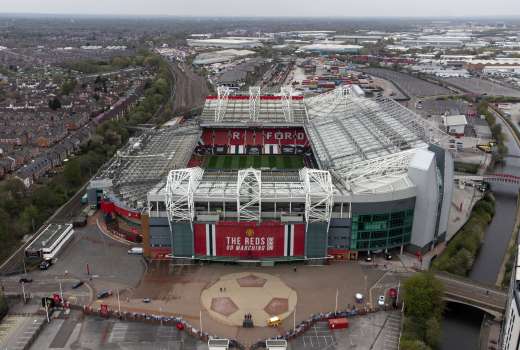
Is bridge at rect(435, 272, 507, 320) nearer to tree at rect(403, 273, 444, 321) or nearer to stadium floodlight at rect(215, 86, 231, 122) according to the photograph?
tree at rect(403, 273, 444, 321)

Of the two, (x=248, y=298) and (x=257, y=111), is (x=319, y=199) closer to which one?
(x=248, y=298)

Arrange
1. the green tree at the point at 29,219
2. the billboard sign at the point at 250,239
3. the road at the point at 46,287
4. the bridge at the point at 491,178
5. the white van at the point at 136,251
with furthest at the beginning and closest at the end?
the bridge at the point at 491,178 < the green tree at the point at 29,219 < the white van at the point at 136,251 < the billboard sign at the point at 250,239 < the road at the point at 46,287

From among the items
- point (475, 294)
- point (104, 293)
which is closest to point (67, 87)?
point (104, 293)

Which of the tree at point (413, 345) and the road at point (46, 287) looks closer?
the tree at point (413, 345)

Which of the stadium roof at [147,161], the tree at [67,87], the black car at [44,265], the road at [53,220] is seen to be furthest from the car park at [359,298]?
the tree at [67,87]

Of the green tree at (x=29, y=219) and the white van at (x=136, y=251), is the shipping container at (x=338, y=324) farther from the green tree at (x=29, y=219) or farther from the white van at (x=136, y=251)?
Result: the green tree at (x=29, y=219)

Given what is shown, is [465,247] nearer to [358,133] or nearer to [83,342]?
[358,133]

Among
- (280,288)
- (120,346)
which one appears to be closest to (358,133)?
(280,288)
